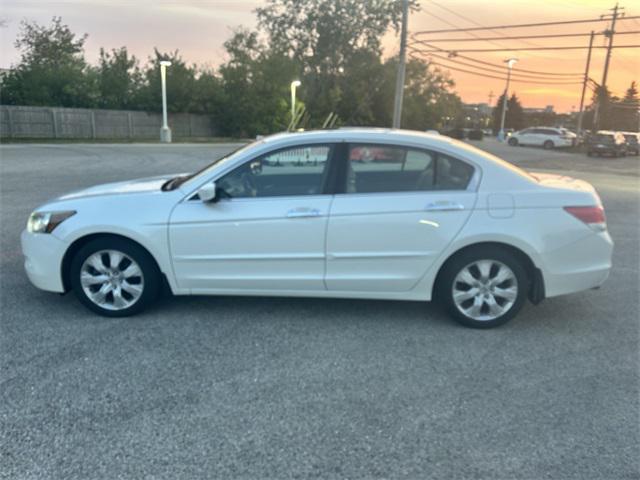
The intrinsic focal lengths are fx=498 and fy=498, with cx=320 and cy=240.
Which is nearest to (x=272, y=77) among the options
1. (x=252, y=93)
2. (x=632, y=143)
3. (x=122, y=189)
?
(x=252, y=93)

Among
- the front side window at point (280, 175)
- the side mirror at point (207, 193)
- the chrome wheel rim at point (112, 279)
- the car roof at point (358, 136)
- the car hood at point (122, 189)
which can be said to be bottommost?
the chrome wheel rim at point (112, 279)

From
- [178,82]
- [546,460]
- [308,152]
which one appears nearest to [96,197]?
[308,152]

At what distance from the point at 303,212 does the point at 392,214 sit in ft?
2.30

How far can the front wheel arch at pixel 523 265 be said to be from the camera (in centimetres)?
396

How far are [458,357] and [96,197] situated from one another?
320 cm

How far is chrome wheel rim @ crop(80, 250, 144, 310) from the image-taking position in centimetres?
410

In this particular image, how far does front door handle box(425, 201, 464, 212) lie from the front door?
0.82 meters

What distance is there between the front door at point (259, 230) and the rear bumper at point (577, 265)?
1.83 metres

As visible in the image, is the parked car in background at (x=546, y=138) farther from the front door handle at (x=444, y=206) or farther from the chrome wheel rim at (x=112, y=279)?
the chrome wheel rim at (x=112, y=279)

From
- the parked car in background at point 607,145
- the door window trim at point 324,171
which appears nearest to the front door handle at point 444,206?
the door window trim at point 324,171

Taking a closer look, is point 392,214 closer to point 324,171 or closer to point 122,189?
point 324,171

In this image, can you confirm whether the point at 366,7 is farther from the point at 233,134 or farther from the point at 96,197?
the point at 96,197

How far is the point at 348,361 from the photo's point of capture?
355 centimetres

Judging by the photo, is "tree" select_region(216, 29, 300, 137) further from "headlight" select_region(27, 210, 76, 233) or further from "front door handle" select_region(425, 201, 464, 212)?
"front door handle" select_region(425, 201, 464, 212)
